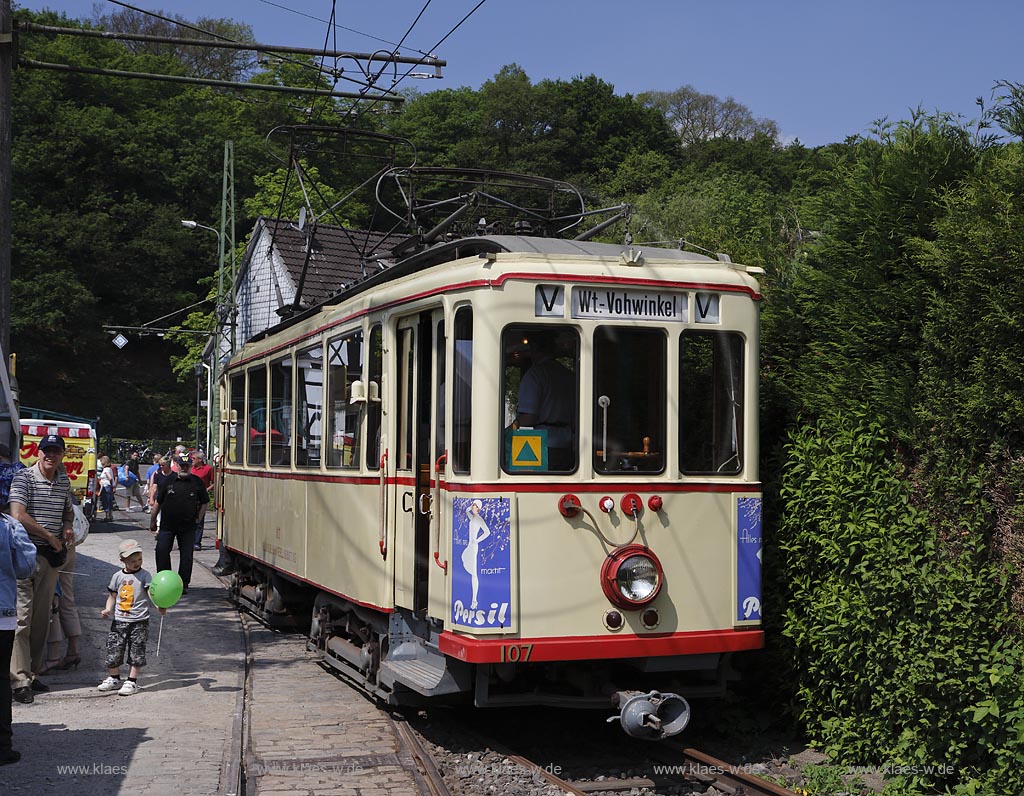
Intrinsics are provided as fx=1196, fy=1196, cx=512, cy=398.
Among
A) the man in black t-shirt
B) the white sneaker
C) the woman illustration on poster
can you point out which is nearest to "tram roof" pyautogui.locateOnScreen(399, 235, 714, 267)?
the woman illustration on poster

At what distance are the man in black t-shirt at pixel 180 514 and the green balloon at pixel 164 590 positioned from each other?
18.2ft

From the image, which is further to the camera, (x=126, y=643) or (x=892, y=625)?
(x=126, y=643)

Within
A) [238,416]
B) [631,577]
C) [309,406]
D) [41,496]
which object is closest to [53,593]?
[41,496]

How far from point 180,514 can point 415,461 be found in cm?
835

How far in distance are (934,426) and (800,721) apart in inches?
95.7

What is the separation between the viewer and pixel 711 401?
24.8 feet

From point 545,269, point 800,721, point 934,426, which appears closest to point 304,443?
point 545,269

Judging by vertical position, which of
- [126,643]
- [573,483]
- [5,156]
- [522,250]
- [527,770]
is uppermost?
[5,156]

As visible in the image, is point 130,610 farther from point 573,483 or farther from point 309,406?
point 573,483

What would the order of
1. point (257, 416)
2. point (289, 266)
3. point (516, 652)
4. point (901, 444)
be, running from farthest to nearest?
point (289, 266), point (257, 416), point (901, 444), point (516, 652)

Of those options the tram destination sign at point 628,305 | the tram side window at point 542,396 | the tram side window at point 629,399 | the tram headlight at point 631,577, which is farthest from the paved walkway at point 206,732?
the tram destination sign at point 628,305

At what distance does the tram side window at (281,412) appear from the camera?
1127cm

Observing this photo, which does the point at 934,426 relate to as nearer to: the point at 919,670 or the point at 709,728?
the point at 919,670

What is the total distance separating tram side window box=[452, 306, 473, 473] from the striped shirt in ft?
11.9
